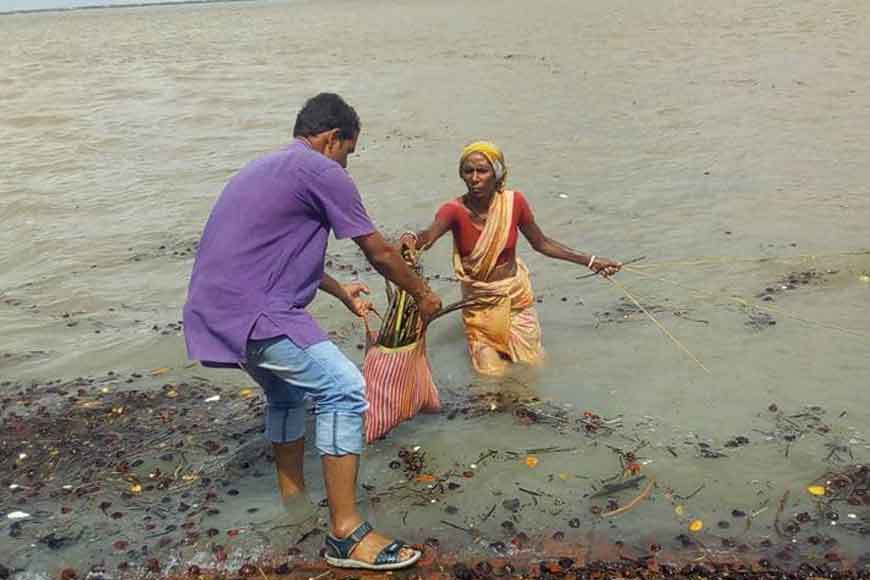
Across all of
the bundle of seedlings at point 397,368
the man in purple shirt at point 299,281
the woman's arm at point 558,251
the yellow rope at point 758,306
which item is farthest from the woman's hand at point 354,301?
the yellow rope at point 758,306

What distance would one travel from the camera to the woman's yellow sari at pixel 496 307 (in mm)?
5664

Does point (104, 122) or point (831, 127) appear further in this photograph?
point (104, 122)

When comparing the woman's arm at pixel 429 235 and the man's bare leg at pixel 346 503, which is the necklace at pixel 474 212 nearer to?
the woman's arm at pixel 429 235

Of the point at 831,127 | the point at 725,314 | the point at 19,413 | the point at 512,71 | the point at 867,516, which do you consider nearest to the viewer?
the point at 867,516

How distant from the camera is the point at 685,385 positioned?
18.5 feet

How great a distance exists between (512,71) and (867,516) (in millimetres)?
16833

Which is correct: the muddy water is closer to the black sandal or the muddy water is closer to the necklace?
the black sandal

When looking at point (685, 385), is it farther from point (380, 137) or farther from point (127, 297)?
point (380, 137)

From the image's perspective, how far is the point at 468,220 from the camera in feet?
18.7

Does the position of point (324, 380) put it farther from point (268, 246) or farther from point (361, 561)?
point (361, 561)

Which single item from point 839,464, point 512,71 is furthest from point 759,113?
point 839,464

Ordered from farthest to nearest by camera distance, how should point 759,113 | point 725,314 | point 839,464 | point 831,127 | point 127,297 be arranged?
point 759,113 → point 831,127 → point 127,297 → point 725,314 → point 839,464

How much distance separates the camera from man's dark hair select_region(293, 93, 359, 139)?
143 inches

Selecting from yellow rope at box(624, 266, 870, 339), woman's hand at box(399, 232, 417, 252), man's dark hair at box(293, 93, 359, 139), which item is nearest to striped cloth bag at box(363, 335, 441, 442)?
woman's hand at box(399, 232, 417, 252)
